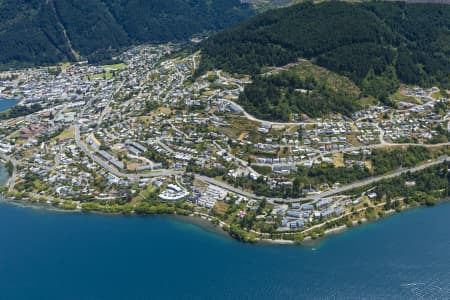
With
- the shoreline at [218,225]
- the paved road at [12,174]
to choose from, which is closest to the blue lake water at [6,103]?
the paved road at [12,174]

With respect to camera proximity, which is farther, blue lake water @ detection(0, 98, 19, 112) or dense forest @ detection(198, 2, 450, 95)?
blue lake water @ detection(0, 98, 19, 112)

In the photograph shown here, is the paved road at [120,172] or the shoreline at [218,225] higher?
the paved road at [120,172]

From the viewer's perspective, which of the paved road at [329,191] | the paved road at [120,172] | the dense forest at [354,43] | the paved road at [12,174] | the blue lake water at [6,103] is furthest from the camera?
the blue lake water at [6,103]

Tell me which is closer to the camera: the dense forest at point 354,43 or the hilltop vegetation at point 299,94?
the hilltop vegetation at point 299,94

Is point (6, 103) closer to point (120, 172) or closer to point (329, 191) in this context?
point (120, 172)

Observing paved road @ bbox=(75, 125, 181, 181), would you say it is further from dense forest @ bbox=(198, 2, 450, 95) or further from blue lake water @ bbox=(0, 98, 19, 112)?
blue lake water @ bbox=(0, 98, 19, 112)

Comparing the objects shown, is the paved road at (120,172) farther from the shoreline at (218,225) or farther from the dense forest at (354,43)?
the dense forest at (354,43)

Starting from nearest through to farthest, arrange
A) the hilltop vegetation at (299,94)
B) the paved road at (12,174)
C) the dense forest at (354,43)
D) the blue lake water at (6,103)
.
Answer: the paved road at (12,174) → the hilltop vegetation at (299,94) → the dense forest at (354,43) → the blue lake water at (6,103)

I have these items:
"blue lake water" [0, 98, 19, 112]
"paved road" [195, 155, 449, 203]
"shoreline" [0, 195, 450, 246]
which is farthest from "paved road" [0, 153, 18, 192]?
"blue lake water" [0, 98, 19, 112]
